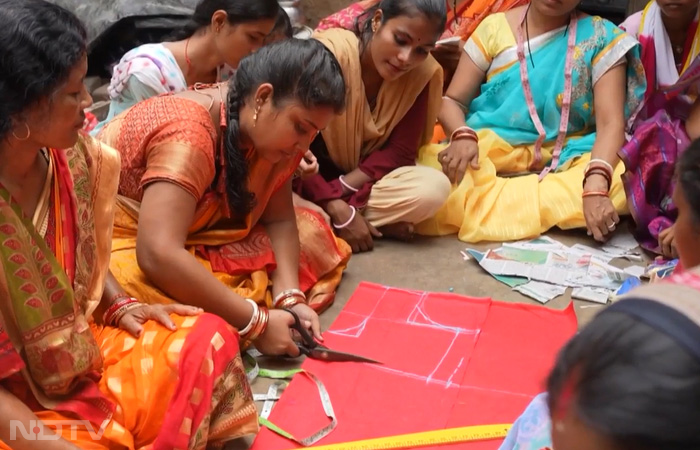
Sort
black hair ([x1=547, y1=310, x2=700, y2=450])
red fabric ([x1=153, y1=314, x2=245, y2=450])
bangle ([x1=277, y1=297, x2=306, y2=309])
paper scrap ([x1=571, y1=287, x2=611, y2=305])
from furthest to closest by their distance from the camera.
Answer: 1. paper scrap ([x1=571, y1=287, x2=611, y2=305])
2. bangle ([x1=277, y1=297, x2=306, y2=309])
3. red fabric ([x1=153, y1=314, x2=245, y2=450])
4. black hair ([x1=547, y1=310, x2=700, y2=450])

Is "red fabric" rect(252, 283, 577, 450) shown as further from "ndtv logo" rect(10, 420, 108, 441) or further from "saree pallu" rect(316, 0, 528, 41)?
"saree pallu" rect(316, 0, 528, 41)

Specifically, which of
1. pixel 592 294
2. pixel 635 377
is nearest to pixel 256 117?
pixel 592 294

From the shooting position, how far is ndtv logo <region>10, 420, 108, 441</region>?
55.3 inches

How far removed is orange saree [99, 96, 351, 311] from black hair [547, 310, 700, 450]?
4.74 ft

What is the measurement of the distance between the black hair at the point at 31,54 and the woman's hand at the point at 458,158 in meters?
1.98

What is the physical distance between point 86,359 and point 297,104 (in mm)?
847

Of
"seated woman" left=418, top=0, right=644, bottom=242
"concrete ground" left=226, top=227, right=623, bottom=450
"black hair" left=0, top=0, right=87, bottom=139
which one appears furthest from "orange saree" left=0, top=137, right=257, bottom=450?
"seated woman" left=418, top=0, right=644, bottom=242

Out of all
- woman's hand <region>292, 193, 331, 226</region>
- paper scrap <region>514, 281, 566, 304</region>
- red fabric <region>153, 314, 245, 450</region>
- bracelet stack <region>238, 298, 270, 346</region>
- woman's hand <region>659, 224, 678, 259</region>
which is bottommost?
paper scrap <region>514, 281, 566, 304</region>

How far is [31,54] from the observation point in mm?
1329

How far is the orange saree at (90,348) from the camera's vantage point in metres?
1.48

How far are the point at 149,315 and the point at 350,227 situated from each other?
125 centimetres

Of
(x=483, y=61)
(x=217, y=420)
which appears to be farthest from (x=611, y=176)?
(x=217, y=420)

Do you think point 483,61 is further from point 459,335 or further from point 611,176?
point 459,335

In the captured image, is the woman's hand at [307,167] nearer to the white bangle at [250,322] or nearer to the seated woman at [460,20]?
the white bangle at [250,322]
